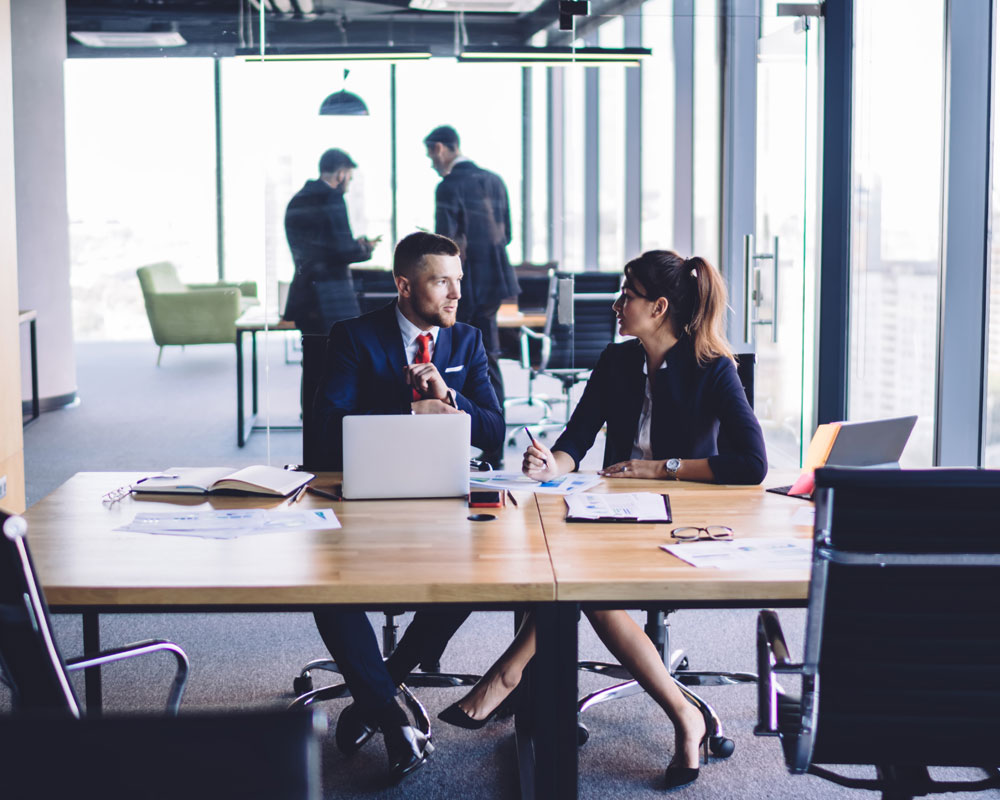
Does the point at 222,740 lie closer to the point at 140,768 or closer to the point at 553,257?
the point at 140,768

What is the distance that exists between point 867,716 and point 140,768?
128 centimetres

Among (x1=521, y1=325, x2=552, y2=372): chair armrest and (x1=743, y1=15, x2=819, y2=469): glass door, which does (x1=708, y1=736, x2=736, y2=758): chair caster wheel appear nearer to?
(x1=743, y1=15, x2=819, y2=469): glass door

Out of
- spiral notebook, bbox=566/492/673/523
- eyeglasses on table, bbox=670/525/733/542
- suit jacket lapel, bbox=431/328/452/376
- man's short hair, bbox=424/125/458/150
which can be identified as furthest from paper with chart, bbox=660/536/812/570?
man's short hair, bbox=424/125/458/150

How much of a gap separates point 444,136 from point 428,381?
10.3ft

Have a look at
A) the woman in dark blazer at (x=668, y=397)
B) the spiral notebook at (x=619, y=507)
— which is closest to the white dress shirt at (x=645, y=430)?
the woman in dark blazer at (x=668, y=397)

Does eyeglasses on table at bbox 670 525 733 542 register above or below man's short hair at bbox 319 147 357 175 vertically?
below

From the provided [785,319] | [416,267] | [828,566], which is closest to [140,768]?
[828,566]

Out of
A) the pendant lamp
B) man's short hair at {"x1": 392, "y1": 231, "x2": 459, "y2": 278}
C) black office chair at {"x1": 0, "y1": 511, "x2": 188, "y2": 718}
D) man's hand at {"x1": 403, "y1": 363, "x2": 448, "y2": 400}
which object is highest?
the pendant lamp

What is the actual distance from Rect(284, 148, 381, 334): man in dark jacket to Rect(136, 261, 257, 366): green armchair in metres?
1.95

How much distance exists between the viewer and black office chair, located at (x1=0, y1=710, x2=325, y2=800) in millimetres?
819

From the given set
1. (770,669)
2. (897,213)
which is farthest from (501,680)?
(897,213)

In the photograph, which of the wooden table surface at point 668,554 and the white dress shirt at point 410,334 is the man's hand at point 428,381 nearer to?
the white dress shirt at point 410,334

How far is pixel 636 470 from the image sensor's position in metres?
2.82

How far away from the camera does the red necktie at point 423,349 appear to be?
3.22m
